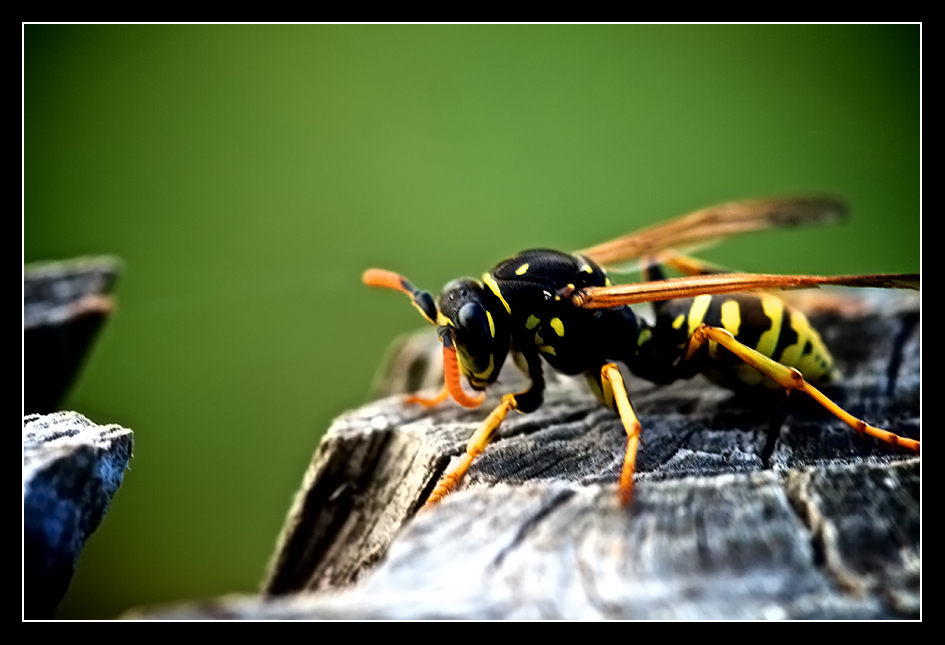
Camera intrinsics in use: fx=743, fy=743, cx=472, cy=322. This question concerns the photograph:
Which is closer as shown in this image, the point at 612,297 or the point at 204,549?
the point at 612,297

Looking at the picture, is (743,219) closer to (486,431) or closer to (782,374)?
(782,374)

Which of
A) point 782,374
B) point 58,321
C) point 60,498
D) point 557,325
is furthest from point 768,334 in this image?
point 58,321

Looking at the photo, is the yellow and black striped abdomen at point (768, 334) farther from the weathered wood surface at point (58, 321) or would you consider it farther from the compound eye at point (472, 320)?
the weathered wood surface at point (58, 321)

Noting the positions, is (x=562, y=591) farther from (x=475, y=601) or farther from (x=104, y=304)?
(x=104, y=304)

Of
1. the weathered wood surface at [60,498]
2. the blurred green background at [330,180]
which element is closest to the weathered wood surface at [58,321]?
the blurred green background at [330,180]
